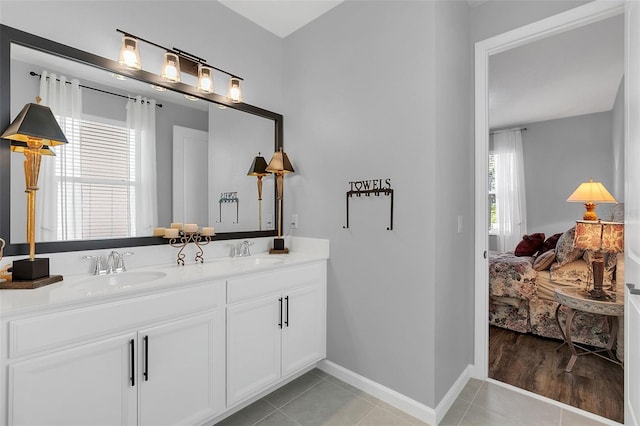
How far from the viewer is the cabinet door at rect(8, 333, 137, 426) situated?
1.11 m

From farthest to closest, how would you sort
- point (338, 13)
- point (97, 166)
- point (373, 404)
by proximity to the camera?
point (338, 13), point (373, 404), point (97, 166)

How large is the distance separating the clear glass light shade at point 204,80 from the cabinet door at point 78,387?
1528 mm

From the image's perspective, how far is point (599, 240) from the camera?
2264 mm

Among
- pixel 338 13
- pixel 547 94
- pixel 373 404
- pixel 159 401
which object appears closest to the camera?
pixel 159 401

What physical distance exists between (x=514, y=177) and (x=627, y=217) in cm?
Answer: 468

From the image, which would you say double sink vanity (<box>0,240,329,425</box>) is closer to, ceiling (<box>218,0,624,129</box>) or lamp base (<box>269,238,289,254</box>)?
lamp base (<box>269,238,289,254</box>)

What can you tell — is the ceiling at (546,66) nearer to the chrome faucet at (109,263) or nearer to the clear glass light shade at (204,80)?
the clear glass light shade at (204,80)

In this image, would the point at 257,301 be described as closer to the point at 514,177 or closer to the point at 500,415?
the point at 500,415

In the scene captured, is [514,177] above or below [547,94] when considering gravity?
below

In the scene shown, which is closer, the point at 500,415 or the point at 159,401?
the point at 159,401

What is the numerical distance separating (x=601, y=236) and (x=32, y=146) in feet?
11.2

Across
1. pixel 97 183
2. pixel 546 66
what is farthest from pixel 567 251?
pixel 97 183

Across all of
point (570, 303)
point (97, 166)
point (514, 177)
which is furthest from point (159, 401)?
point (514, 177)

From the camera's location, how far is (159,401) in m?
1.45
